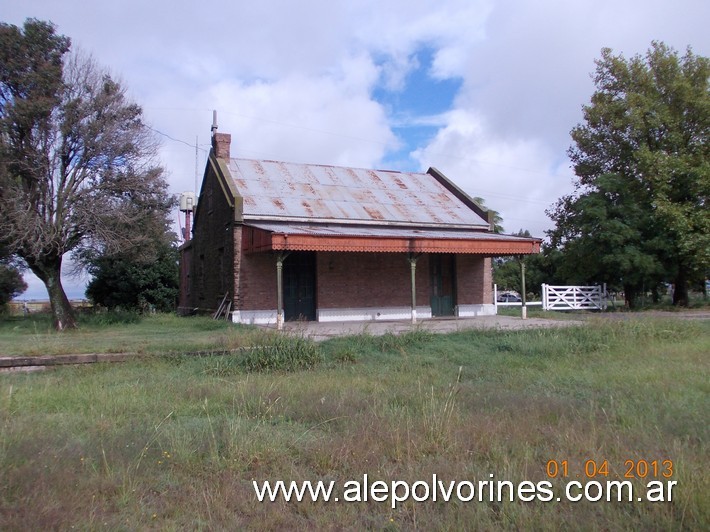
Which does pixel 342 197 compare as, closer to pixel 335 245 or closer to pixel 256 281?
pixel 256 281

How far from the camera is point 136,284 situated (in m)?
27.1

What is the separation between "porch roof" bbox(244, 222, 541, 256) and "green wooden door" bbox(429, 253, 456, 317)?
1655mm

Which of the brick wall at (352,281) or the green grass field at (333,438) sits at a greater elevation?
the brick wall at (352,281)

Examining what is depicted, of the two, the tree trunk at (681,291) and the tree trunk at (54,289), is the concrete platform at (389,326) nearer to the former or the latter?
the tree trunk at (54,289)

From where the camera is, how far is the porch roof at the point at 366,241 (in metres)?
16.8

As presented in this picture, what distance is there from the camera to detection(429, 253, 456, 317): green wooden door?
22.7 m

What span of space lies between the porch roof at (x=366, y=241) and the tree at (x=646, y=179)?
8.94 meters

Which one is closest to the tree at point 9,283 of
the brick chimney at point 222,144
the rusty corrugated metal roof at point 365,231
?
the brick chimney at point 222,144

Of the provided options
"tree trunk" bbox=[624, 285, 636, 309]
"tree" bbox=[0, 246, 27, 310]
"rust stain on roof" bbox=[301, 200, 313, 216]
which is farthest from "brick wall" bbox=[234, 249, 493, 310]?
"tree" bbox=[0, 246, 27, 310]

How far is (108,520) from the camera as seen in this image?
376cm

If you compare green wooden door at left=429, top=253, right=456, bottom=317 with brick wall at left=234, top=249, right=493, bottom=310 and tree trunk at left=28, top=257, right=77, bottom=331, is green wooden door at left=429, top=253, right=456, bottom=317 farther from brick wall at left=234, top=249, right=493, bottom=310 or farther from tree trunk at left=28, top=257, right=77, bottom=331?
tree trunk at left=28, top=257, right=77, bottom=331
